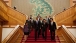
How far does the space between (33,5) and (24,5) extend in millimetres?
933

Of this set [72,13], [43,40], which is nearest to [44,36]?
[43,40]

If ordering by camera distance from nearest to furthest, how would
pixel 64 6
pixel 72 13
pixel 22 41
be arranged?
pixel 22 41
pixel 72 13
pixel 64 6

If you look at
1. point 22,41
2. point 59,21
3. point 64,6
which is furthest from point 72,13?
point 22,41

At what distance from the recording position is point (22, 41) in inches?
339

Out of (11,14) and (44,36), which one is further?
(11,14)

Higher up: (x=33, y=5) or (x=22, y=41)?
(x=33, y=5)

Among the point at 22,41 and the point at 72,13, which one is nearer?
the point at 22,41

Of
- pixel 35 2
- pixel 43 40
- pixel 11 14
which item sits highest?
pixel 35 2

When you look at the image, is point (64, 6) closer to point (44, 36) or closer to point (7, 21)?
point (7, 21)

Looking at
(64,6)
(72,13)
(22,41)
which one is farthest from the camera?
(64,6)

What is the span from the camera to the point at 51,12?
54.8 ft

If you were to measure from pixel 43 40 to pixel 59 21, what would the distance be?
5.67 metres

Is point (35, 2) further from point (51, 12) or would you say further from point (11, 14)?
point (11, 14)

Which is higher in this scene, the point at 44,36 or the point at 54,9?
the point at 54,9
